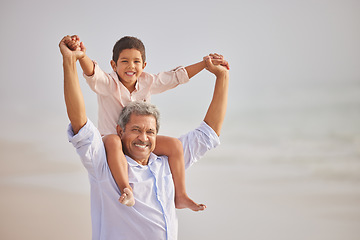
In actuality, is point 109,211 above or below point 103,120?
below

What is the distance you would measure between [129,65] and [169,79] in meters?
0.28

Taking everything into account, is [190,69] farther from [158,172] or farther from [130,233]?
[130,233]

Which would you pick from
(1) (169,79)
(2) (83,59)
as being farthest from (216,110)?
(2) (83,59)

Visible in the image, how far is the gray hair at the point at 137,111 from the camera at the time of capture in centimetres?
227

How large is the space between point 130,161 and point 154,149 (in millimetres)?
164

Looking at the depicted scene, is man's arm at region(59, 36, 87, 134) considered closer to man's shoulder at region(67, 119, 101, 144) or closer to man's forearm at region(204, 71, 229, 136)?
man's shoulder at region(67, 119, 101, 144)

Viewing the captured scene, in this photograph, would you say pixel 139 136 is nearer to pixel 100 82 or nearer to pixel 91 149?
pixel 91 149

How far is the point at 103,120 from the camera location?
252 cm

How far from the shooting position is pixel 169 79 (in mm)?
2646

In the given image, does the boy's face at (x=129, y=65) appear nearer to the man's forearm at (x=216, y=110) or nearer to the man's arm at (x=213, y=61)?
the man's arm at (x=213, y=61)

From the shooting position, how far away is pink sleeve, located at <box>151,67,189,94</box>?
2.63m

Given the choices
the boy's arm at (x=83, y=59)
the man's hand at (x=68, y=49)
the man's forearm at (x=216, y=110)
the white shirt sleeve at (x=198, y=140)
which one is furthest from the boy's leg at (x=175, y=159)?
the man's hand at (x=68, y=49)

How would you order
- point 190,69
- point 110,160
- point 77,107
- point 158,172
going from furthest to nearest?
point 190,69
point 158,172
point 110,160
point 77,107

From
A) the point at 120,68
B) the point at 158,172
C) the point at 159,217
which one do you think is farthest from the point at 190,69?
the point at 159,217
